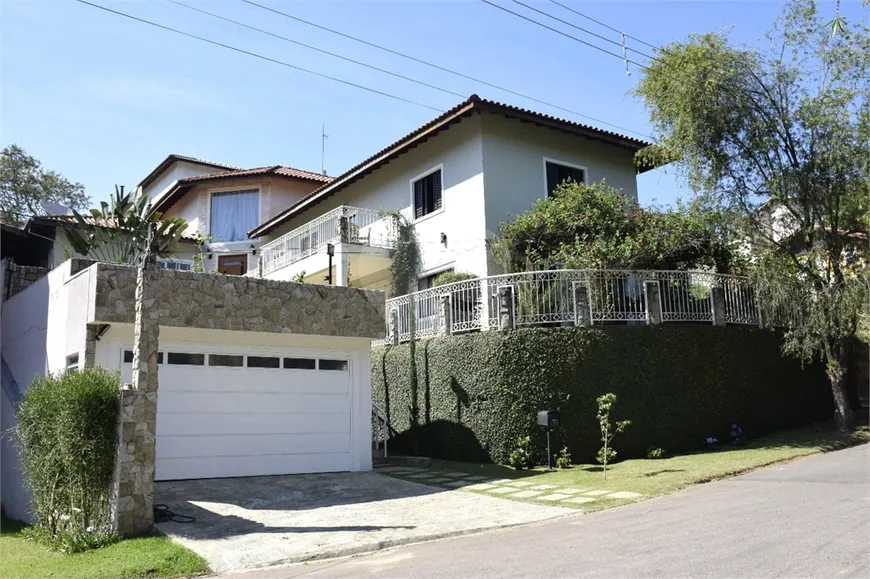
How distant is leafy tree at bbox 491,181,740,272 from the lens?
16.5 m

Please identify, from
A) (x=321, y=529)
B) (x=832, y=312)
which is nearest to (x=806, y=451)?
(x=832, y=312)

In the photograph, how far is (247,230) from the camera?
28.7 meters

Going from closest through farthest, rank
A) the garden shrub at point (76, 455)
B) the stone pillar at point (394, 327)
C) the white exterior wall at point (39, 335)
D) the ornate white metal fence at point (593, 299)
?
the garden shrub at point (76, 455) → the white exterior wall at point (39, 335) → the ornate white metal fence at point (593, 299) → the stone pillar at point (394, 327)

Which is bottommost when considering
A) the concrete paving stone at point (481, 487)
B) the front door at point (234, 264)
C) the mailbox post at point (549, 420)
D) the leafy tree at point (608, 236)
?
the concrete paving stone at point (481, 487)

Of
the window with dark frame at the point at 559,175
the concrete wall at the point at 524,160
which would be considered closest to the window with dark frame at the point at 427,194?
the concrete wall at the point at 524,160

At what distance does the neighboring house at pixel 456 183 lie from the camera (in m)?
19.0

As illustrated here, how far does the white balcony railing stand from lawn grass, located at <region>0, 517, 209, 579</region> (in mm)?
12731

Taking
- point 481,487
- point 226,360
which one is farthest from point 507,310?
point 226,360

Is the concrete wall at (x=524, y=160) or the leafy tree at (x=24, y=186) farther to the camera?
the leafy tree at (x=24, y=186)

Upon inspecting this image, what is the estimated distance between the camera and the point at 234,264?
95.3 feet

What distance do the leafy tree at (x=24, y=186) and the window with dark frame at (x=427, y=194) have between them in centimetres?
2002

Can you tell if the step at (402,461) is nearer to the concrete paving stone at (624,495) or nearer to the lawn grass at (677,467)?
the lawn grass at (677,467)

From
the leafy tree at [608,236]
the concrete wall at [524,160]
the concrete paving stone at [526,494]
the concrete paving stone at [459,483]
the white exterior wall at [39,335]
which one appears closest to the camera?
the concrete paving stone at [526,494]

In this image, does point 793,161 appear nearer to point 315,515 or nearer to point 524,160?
point 524,160
